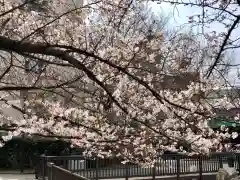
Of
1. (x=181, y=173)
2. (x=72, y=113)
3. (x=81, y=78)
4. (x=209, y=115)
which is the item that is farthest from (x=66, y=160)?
(x=209, y=115)

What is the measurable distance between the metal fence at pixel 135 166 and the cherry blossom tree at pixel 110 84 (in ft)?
16.8

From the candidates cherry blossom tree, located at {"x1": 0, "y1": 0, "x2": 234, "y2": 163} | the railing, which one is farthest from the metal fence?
cherry blossom tree, located at {"x1": 0, "y1": 0, "x2": 234, "y2": 163}

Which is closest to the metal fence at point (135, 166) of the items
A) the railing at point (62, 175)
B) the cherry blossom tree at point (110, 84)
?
the railing at point (62, 175)

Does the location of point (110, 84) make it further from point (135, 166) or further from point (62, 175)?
point (135, 166)

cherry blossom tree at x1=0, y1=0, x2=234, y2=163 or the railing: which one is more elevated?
cherry blossom tree at x1=0, y1=0, x2=234, y2=163

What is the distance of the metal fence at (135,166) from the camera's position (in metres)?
14.9

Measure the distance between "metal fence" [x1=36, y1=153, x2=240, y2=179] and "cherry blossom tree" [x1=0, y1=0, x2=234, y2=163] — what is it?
5.12m

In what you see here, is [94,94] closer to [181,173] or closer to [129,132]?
[129,132]

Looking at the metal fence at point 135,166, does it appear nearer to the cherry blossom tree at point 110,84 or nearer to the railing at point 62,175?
the railing at point 62,175

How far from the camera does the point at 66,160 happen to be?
14.6 m

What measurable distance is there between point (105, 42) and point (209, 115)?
2.38 meters

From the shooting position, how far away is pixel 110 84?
26.8 feet

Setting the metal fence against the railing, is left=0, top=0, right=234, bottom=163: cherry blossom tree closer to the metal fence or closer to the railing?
the railing

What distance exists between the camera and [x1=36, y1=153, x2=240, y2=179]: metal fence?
1488cm
